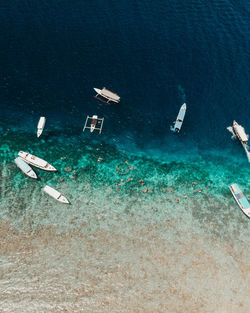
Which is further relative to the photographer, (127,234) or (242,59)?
(242,59)

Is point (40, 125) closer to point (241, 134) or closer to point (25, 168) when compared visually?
point (25, 168)

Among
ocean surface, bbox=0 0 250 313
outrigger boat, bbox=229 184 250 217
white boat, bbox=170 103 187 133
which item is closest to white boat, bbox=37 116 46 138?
ocean surface, bbox=0 0 250 313

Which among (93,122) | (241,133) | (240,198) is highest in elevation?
(241,133)

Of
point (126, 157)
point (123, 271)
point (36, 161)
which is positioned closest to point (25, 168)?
point (36, 161)

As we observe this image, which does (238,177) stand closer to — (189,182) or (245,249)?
(189,182)

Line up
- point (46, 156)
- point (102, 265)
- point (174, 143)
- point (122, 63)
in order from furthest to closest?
point (122, 63) → point (174, 143) → point (46, 156) → point (102, 265)

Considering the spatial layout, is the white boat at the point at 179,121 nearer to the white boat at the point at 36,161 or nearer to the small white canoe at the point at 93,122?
the small white canoe at the point at 93,122

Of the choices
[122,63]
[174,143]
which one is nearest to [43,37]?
[122,63]

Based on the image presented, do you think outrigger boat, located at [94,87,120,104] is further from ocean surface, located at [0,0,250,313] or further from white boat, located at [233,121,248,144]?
white boat, located at [233,121,248,144]
